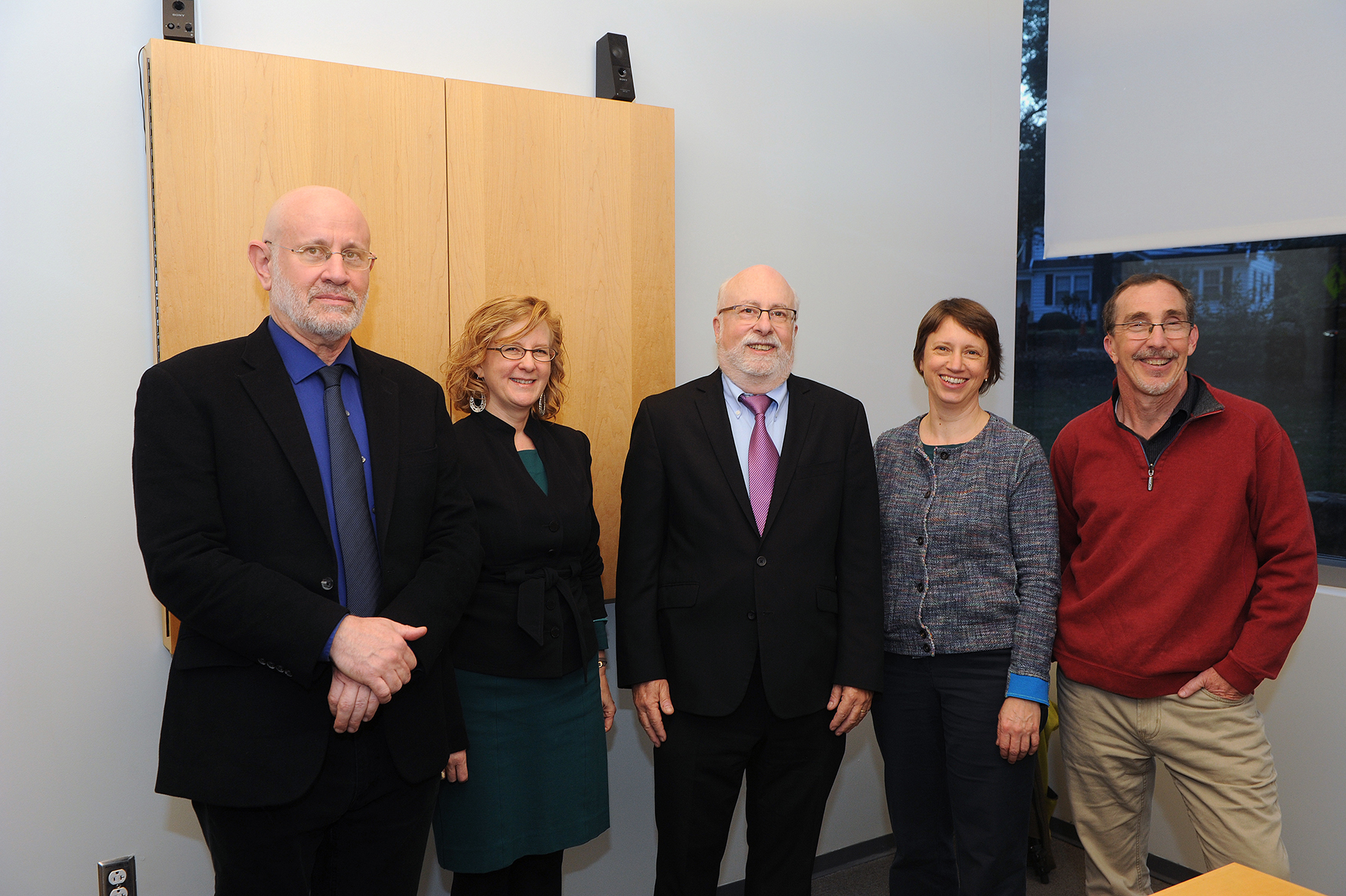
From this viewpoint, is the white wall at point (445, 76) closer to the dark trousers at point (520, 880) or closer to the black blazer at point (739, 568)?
the dark trousers at point (520, 880)

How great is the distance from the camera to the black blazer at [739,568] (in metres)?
2.16

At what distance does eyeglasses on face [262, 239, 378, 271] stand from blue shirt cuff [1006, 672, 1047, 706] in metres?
1.74

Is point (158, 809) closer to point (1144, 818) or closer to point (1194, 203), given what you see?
point (1144, 818)

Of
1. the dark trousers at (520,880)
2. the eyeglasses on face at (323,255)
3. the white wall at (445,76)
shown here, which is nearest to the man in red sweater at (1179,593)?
the white wall at (445,76)

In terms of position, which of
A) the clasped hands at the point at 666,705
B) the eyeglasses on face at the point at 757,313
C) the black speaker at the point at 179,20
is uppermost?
the black speaker at the point at 179,20

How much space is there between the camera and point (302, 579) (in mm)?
1655

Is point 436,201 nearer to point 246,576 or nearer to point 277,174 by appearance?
point 277,174

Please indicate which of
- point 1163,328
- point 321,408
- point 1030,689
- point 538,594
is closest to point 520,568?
point 538,594

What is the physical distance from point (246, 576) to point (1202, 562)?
2071 mm

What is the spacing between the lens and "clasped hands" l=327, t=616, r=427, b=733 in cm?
161

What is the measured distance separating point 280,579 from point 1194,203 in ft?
10.9

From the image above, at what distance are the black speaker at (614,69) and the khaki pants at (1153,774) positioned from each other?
2034mm

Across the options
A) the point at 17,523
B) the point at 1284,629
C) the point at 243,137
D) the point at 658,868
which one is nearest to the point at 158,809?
the point at 17,523

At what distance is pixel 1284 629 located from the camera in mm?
2109
